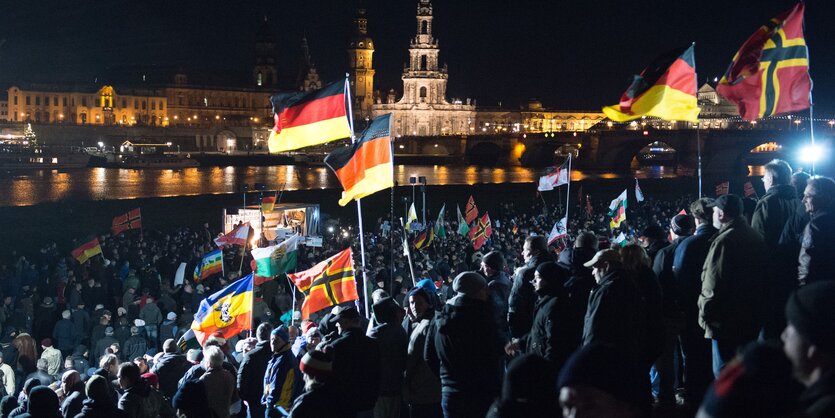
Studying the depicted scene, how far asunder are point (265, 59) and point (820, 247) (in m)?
123

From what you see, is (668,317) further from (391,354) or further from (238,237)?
(238,237)

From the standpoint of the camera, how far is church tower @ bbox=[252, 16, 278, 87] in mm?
121062

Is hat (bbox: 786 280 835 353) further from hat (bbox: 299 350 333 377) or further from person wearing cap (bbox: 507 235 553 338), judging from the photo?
person wearing cap (bbox: 507 235 553 338)

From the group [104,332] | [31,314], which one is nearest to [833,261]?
[104,332]

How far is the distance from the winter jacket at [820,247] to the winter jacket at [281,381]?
11.0 feet

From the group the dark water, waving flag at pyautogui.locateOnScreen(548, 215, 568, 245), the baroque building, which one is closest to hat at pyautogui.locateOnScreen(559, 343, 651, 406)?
waving flag at pyautogui.locateOnScreen(548, 215, 568, 245)

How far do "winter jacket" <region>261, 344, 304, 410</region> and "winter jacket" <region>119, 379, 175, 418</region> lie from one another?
28.6 inches

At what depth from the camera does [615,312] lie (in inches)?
160

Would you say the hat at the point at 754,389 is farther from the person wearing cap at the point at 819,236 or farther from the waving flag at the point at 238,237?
the waving flag at the point at 238,237

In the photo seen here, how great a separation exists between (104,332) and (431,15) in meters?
107

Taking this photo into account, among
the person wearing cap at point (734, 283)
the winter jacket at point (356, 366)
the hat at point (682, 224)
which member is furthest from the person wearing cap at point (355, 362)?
the hat at point (682, 224)

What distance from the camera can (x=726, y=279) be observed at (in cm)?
441

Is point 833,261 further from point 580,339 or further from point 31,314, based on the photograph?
point 31,314

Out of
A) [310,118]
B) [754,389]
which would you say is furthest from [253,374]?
[754,389]
